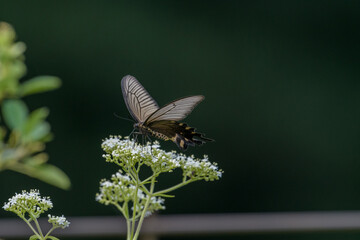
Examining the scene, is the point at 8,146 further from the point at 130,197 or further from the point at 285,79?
the point at 285,79

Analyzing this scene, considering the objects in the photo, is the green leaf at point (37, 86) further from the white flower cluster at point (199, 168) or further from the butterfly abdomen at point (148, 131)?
the butterfly abdomen at point (148, 131)

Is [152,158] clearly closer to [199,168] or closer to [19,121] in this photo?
[199,168]

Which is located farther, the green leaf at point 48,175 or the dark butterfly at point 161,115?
the dark butterfly at point 161,115

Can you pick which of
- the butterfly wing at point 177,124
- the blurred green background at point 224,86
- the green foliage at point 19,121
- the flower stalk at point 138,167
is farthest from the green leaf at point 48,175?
the blurred green background at point 224,86

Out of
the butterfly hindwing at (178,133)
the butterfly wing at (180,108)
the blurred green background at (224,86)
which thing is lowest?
the butterfly hindwing at (178,133)

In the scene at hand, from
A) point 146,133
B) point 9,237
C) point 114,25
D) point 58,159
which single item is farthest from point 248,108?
point 146,133

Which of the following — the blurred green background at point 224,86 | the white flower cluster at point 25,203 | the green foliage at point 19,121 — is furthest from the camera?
the blurred green background at point 224,86
